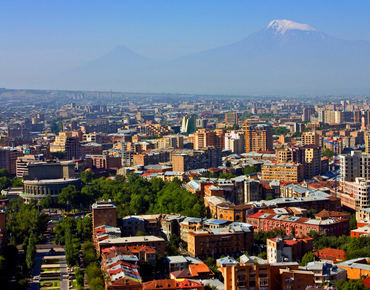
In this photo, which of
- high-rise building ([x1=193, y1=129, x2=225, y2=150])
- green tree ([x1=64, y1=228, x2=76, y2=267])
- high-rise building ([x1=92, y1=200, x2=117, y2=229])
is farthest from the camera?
high-rise building ([x1=193, y1=129, x2=225, y2=150])

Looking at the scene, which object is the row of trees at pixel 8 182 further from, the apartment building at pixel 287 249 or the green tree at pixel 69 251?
the apartment building at pixel 287 249

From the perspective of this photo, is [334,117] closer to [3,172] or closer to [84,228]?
[3,172]

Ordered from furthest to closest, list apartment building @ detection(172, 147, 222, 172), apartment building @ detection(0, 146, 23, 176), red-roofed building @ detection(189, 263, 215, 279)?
1. apartment building @ detection(0, 146, 23, 176)
2. apartment building @ detection(172, 147, 222, 172)
3. red-roofed building @ detection(189, 263, 215, 279)

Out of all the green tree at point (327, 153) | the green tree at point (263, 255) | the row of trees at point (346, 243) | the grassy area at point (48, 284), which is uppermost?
the row of trees at point (346, 243)

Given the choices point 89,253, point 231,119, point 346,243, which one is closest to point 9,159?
point 89,253

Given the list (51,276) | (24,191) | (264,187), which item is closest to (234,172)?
(264,187)

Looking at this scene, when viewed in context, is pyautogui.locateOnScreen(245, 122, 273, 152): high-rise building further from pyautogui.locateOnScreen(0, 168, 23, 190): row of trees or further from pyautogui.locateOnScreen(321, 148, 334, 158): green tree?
pyautogui.locateOnScreen(0, 168, 23, 190): row of trees

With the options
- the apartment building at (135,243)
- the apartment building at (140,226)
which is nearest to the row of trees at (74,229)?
the apartment building at (140,226)

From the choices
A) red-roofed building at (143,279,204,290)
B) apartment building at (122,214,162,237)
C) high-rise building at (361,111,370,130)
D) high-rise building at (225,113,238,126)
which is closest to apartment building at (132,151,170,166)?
apartment building at (122,214,162,237)

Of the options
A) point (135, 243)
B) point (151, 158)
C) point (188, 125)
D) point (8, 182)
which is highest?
point (135, 243)
